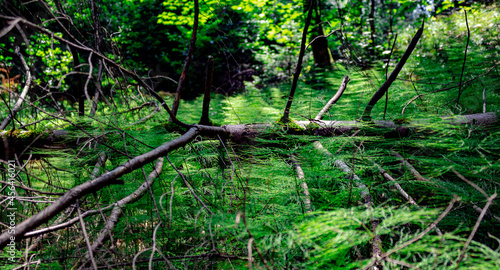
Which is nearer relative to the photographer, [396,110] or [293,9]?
[396,110]

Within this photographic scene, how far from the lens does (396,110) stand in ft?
9.07

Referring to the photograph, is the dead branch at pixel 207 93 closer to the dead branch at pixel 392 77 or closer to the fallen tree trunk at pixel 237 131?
the fallen tree trunk at pixel 237 131

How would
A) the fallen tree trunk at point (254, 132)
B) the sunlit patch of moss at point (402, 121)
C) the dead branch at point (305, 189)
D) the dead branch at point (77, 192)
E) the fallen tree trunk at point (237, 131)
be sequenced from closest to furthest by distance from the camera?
1. the dead branch at point (77, 192)
2. the fallen tree trunk at point (237, 131)
3. the dead branch at point (305, 189)
4. the sunlit patch of moss at point (402, 121)
5. the fallen tree trunk at point (254, 132)

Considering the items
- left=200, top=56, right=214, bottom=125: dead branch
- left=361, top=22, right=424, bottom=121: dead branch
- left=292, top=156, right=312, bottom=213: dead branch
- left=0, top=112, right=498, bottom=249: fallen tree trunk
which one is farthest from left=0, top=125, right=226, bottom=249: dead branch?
left=361, top=22, right=424, bottom=121: dead branch

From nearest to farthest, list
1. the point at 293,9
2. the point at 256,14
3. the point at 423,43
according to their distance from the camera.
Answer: the point at 423,43, the point at 293,9, the point at 256,14

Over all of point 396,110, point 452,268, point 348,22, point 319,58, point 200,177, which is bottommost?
point 200,177

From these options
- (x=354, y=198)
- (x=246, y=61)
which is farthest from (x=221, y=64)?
(x=354, y=198)

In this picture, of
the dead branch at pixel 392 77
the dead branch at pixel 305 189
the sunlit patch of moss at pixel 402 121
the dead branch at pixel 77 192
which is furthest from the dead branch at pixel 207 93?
the sunlit patch of moss at pixel 402 121

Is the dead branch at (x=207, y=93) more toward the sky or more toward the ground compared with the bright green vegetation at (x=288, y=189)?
more toward the sky

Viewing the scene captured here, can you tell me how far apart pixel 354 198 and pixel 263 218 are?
1.83ft

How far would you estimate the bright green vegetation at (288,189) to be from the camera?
882 mm

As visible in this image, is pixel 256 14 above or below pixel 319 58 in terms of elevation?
above

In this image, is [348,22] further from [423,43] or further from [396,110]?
[396,110]

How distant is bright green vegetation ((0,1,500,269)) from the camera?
2.89ft
